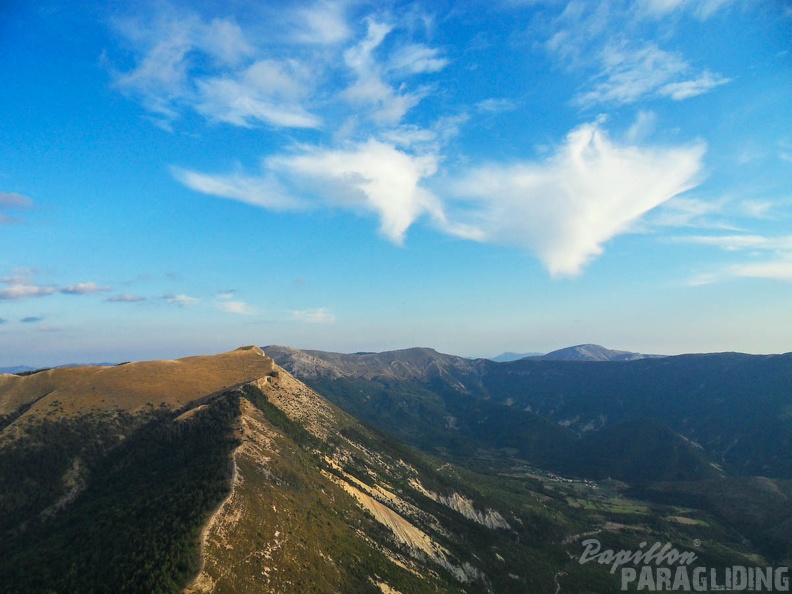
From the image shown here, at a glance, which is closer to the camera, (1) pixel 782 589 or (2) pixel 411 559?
(2) pixel 411 559

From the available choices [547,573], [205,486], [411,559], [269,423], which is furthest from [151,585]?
[547,573]

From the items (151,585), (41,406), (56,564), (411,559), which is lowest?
(411,559)

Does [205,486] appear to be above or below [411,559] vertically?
above

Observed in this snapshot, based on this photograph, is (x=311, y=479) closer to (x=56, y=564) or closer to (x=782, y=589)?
(x=56, y=564)

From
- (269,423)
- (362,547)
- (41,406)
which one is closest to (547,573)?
(362,547)

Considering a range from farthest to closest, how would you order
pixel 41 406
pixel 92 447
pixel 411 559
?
pixel 41 406 → pixel 92 447 → pixel 411 559

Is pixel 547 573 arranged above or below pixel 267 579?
below

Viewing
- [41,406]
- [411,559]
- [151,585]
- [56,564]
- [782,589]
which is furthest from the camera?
[782,589]

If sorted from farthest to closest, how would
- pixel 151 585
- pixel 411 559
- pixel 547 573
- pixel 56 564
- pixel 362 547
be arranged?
pixel 547 573 → pixel 411 559 → pixel 362 547 → pixel 56 564 → pixel 151 585

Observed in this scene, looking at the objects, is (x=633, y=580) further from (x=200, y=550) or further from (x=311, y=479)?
(x=200, y=550)
